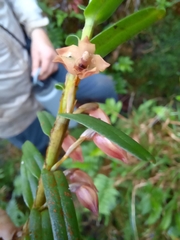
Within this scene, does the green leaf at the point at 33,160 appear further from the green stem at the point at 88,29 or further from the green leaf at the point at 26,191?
the green stem at the point at 88,29

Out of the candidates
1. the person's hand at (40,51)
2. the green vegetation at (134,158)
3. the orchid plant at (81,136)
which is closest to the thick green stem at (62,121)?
the orchid plant at (81,136)

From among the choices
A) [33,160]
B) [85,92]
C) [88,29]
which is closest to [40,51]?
[85,92]

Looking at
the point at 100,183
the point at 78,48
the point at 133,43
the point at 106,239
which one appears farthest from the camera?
the point at 133,43

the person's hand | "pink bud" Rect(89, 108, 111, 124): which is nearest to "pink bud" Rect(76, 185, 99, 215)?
"pink bud" Rect(89, 108, 111, 124)

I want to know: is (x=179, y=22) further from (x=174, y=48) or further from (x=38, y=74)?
(x=38, y=74)

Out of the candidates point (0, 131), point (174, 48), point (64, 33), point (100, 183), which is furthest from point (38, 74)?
point (174, 48)

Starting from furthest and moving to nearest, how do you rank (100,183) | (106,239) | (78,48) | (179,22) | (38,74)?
1. (179,22)
2. (106,239)
3. (100,183)
4. (38,74)
5. (78,48)
